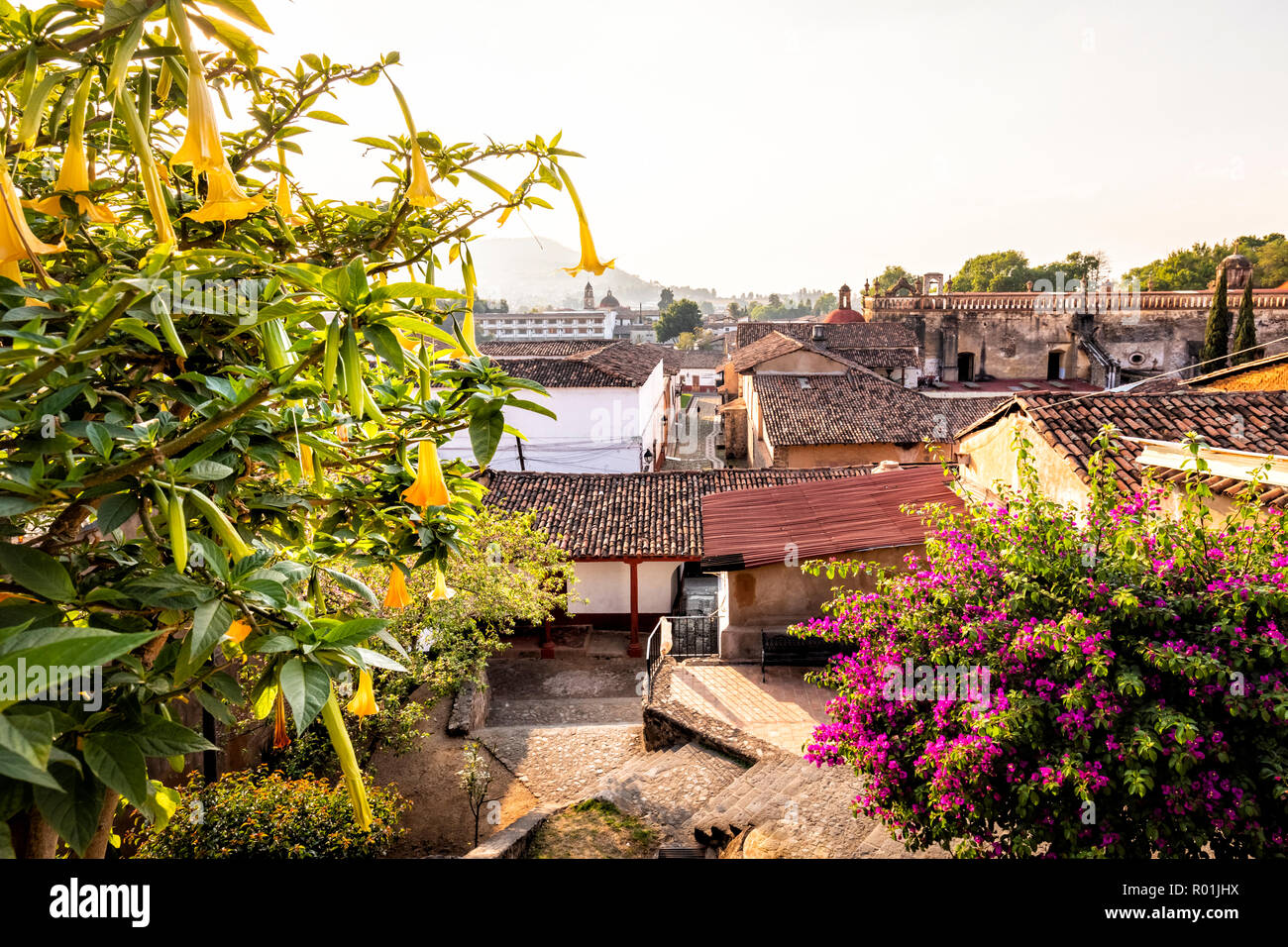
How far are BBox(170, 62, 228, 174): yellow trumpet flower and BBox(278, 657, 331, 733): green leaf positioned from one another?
1303 mm

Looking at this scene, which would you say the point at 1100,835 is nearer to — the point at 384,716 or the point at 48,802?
the point at 48,802

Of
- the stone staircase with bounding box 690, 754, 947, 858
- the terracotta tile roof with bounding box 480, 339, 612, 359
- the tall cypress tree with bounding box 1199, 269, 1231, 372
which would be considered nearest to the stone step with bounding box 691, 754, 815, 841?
the stone staircase with bounding box 690, 754, 947, 858

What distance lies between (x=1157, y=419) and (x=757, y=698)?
20.4 ft

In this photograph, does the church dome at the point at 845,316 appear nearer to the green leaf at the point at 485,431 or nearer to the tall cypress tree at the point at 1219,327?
the tall cypress tree at the point at 1219,327

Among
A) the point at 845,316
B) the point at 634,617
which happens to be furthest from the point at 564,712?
the point at 845,316

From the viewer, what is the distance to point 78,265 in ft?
9.33

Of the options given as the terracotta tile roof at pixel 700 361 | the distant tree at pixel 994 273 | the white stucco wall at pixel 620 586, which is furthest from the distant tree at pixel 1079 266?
the white stucco wall at pixel 620 586

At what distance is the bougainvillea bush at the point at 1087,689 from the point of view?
153 inches

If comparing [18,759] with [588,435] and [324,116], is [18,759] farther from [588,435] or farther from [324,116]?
[588,435]

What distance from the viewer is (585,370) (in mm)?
28719

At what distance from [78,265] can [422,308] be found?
148cm

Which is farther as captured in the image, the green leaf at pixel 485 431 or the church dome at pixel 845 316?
the church dome at pixel 845 316

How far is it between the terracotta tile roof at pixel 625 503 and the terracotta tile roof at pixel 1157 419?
634 cm

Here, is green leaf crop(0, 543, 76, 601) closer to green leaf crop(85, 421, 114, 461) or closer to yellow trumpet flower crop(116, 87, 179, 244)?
green leaf crop(85, 421, 114, 461)
